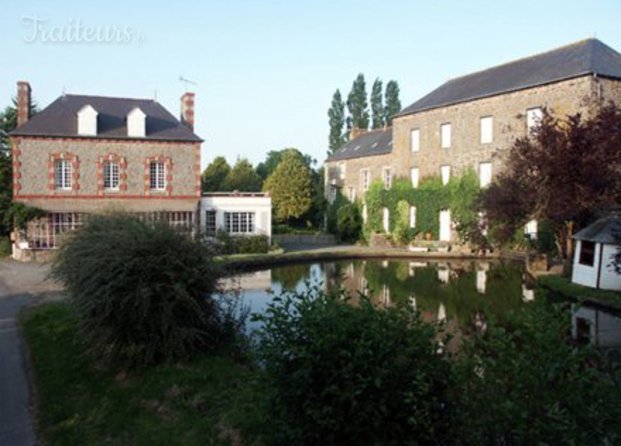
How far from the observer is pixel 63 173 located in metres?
26.9

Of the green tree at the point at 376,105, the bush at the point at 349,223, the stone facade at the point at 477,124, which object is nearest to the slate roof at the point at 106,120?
the bush at the point at 349,223

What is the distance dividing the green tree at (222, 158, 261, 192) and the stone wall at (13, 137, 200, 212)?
737 inches

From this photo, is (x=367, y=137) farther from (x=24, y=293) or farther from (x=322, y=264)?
(x=24, y=293)

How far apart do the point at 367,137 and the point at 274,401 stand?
38.5 m

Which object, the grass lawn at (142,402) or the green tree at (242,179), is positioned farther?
the green tree at (242,179)

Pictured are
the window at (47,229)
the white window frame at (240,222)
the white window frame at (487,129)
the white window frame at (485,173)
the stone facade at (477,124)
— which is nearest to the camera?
the stone facade at (477,124)

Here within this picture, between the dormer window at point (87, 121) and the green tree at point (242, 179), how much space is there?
68.2ft

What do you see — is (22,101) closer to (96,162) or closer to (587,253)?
(96,162)

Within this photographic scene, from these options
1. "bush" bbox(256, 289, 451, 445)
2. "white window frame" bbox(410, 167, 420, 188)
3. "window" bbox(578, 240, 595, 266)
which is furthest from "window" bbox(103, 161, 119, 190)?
"bush" bbox(256, 289, 451, 445)

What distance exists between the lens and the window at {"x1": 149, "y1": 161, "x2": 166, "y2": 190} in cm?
2839

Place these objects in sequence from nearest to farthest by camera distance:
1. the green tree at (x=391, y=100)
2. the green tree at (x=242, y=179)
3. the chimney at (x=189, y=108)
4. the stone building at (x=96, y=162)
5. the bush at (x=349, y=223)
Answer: the stone building at (x=96, y=162), the chimney at (x=189, y=108), the bush at (x=349, y=223), the green tree at (x=242, y=179), the green tree at (x=391, y=100)

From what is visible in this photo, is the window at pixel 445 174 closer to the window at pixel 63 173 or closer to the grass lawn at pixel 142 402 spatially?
the window at pixel 63 173

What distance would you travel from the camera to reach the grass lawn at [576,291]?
14.7m

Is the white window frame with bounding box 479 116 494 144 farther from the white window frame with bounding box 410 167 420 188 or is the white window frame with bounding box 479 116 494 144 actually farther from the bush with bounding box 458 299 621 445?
the bush with bounding box 458 299 621 445
